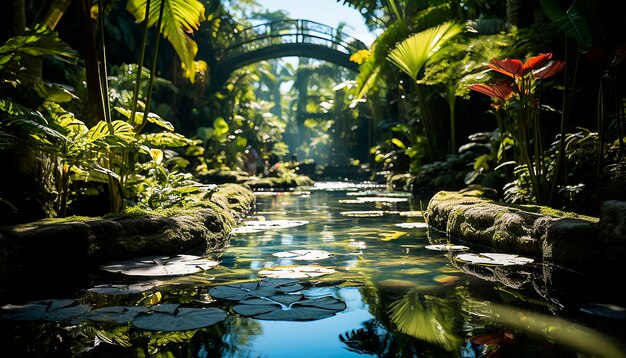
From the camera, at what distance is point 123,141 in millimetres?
3578

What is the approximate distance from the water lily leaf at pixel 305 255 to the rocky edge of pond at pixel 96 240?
0.69 meters

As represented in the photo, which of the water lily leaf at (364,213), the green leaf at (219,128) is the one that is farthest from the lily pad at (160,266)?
the green leaf at (219,128)

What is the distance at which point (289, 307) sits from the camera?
90.0 inches

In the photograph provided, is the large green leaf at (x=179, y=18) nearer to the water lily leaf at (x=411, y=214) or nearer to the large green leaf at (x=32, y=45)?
the large green leaf at (x=32, y=45)

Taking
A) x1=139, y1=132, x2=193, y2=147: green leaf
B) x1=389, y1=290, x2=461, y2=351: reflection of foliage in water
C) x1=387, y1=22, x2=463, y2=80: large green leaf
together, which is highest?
x1=387, y1=22, x2=463, y2=80: large green leaf

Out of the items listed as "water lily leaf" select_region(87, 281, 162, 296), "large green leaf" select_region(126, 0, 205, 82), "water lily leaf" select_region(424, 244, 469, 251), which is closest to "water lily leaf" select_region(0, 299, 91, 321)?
"water lily leaf" select_region(87, 281, 162, 296)

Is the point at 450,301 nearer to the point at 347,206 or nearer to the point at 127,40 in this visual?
the point at 347,206

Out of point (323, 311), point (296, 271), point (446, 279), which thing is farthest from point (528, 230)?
point (323, 311)

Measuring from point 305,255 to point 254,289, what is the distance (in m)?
1.08

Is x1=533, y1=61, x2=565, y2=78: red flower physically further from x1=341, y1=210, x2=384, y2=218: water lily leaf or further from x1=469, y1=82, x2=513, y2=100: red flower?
x1=341, y1=210, x2=384, y2=218: water lily leaf

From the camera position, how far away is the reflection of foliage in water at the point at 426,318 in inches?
75.4

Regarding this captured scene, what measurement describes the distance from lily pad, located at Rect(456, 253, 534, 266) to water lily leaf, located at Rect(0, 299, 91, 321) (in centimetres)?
241

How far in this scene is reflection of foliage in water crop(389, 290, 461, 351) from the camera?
1.92 meters

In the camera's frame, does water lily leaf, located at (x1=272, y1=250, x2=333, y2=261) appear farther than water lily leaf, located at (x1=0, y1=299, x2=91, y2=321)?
Yes
